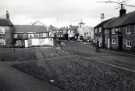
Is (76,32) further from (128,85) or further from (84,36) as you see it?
(128,85)

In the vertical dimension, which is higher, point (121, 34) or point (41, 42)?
point (121, 34)

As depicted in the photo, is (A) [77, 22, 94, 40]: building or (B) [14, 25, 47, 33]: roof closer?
(B) [14, 25, 47, 33]: roof

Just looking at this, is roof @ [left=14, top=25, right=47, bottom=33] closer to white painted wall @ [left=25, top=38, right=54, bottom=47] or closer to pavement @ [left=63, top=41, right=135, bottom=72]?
white painted wall @ [left=25, top=38, right=54, bottom=47]

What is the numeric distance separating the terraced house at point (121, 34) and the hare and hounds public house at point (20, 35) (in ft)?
68.3

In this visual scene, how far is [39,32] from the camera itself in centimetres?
7619

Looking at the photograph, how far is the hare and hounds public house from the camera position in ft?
193

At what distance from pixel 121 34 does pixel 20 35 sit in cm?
4906

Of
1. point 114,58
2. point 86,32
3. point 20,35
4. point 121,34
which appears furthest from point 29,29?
point 114,58

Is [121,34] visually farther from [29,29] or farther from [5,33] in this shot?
[29,29]

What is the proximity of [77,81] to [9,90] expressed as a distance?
15.7 ft

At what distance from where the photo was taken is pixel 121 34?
38875 millimetres

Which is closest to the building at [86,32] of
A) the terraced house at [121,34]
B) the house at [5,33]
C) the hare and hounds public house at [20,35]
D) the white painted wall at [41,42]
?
the hare and hounds public house at [20,35]

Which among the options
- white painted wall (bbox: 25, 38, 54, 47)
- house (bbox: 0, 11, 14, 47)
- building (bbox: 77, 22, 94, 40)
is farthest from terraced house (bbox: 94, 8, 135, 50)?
building (bbox: 77, 22, 94, 40)

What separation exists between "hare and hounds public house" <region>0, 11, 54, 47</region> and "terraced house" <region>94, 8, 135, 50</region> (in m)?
20.8
